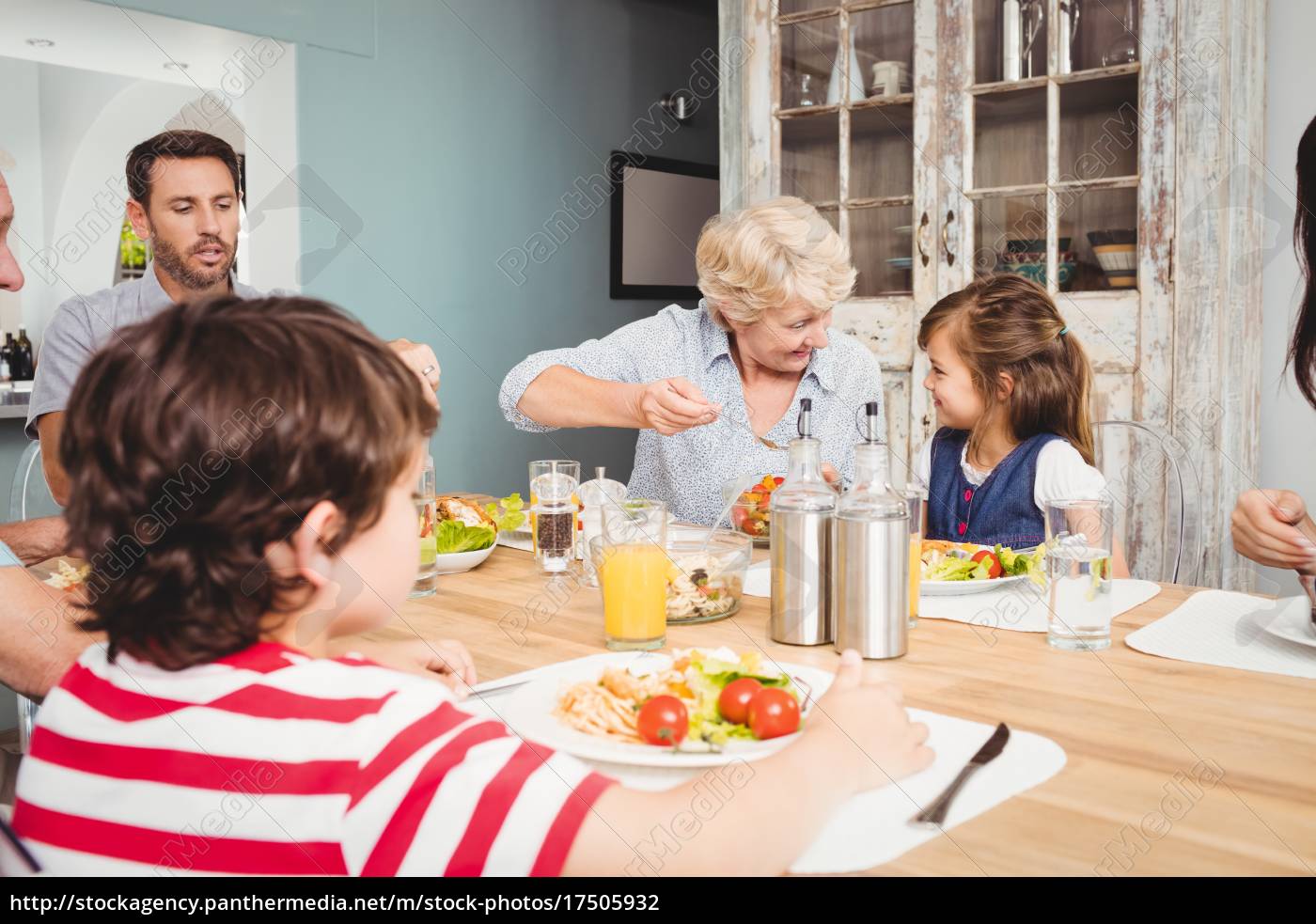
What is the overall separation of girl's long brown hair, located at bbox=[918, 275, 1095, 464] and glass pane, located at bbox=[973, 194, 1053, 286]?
3.37 feet

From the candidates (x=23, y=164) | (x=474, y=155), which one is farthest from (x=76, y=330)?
(x=23, y=164)

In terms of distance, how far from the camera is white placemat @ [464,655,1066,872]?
0.74 metres

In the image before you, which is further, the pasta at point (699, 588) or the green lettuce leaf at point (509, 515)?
the green lettuce leaf at point (509, 515)

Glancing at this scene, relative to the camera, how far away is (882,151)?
3.37 meters

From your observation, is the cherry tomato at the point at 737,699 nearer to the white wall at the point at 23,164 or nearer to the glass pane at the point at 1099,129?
the glass pane at the point at 1099,129

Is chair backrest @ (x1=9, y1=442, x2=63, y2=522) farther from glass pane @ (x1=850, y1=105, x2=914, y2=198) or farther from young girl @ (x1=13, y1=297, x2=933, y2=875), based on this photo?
glass pane @ (x1=850, y1=105, x2=914, y2=198)

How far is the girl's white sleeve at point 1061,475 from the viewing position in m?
1.94

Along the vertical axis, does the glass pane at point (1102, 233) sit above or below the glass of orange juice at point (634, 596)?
above

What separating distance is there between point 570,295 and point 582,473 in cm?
73

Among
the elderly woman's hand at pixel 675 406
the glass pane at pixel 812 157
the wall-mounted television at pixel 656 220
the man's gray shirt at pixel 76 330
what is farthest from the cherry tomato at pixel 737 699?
the wall-mounted television at pixel 656 220

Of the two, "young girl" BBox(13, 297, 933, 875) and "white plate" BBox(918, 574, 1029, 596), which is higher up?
"young girl" BBox(13, 297, 933, 875)

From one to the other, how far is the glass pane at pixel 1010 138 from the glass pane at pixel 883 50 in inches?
10.4

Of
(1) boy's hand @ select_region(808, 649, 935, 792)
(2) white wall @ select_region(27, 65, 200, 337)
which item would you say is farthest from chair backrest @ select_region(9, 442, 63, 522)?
(2) white wall @ select_region(27, 65, 200, 337)
